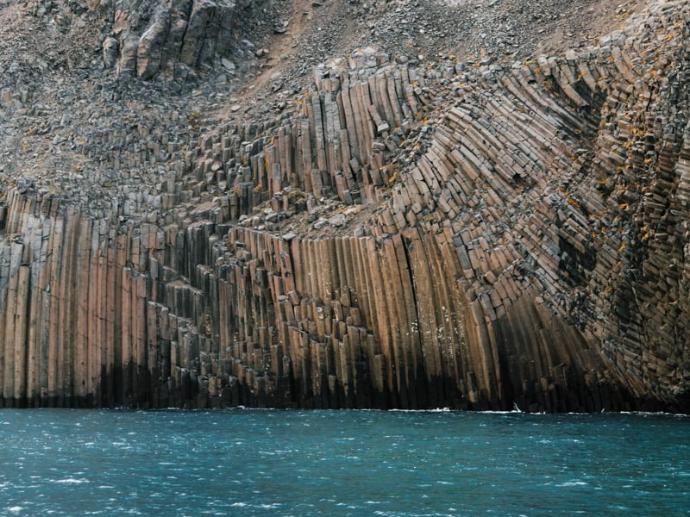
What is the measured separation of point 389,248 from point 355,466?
37.9 feet

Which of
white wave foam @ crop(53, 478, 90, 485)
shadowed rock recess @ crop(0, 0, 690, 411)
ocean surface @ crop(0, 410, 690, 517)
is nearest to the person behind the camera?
ocean surface @ crop(0, 410, 690, 517)

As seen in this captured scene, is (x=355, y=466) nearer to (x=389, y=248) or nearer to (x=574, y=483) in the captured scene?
(x=574, y=483)

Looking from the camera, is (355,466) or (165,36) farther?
(165,36)

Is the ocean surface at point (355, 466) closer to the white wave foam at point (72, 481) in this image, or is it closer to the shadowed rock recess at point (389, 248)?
the white wave foam at point (72, 481)

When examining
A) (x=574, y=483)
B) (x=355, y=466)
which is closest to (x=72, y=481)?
(x=355, y=466)

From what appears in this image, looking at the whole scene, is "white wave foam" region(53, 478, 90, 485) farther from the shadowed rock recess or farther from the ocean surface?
the shadowed rock recess

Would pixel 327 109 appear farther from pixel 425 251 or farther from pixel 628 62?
pixel 628 62

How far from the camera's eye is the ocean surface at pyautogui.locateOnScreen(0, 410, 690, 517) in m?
15.8

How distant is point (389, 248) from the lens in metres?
30.0

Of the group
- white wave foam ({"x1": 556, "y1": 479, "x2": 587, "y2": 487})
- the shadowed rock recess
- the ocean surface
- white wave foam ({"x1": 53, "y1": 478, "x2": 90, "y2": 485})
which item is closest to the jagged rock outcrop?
the shadowed rock recess

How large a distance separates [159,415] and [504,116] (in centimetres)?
1260

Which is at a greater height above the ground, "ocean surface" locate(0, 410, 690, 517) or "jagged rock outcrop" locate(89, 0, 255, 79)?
"jagged rock outcrop" locate(89, 0, 255, 79)

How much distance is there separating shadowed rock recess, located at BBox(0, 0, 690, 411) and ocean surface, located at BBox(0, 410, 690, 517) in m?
2.26

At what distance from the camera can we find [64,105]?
39.5 metres
